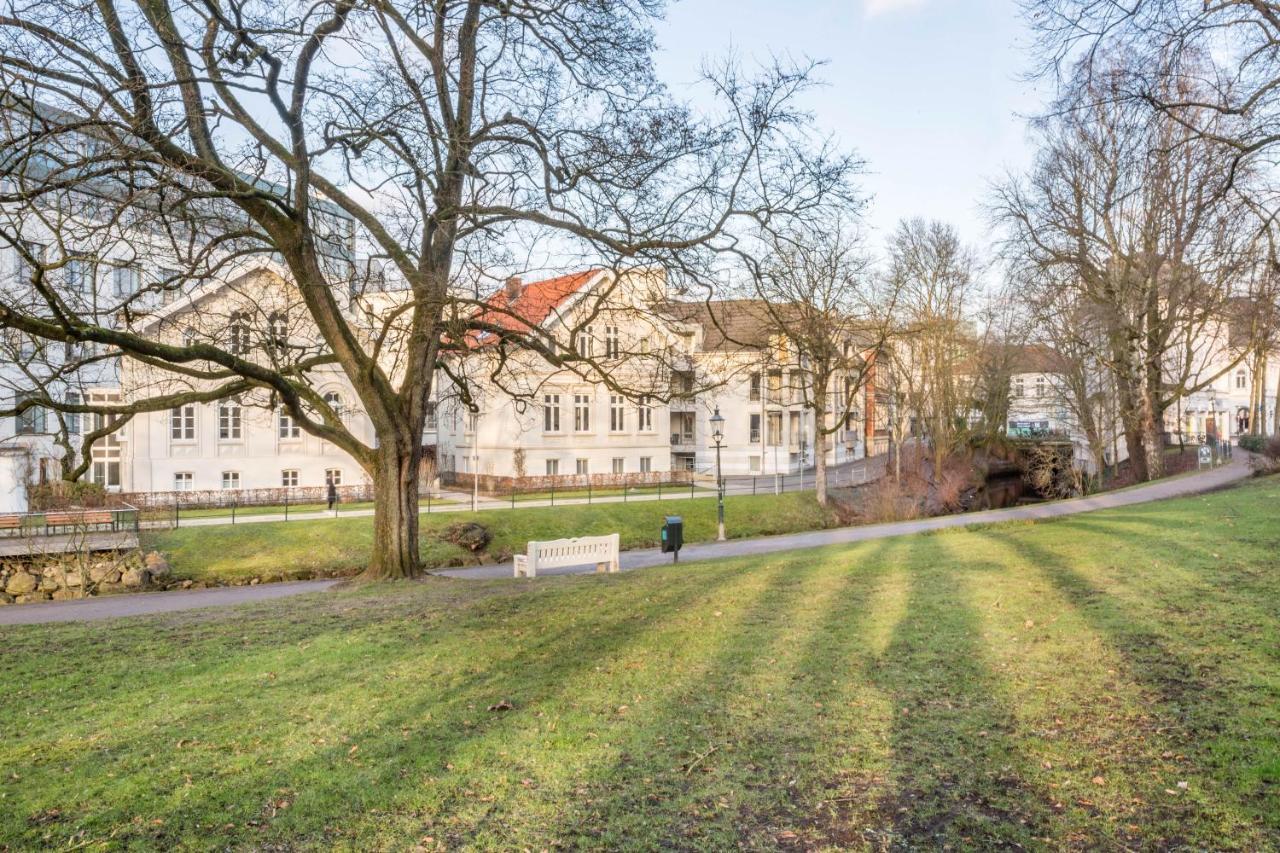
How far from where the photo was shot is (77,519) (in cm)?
2148

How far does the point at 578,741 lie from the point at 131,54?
9365 millimetres

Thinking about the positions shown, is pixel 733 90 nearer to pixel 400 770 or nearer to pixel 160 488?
pixel 400 770

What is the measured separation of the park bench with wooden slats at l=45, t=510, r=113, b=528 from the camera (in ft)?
70.4

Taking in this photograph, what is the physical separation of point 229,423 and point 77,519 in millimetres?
13880

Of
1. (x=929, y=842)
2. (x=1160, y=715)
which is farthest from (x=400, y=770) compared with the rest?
(x=1160, y=715)

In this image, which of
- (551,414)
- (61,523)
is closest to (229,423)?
(61,523)

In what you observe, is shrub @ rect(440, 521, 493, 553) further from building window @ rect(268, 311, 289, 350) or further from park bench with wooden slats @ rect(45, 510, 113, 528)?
building window @ rect(268, 311, 289, 350)

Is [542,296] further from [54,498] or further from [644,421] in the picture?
[644,421]

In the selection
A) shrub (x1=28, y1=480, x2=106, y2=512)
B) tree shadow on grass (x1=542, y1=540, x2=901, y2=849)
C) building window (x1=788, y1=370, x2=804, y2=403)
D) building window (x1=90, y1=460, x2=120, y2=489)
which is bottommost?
tree shadow on grass (x1=542, y1=540, x2=901, y2=849)

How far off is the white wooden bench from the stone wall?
10600 millimetres

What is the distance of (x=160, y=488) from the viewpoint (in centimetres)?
3303

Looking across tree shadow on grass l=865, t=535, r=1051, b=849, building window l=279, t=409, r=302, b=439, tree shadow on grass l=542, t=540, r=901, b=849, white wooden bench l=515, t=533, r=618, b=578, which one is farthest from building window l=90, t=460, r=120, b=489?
tree shadow on grass l=865, t=535, r=1051, b=849

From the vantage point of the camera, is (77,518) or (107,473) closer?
(77,518)

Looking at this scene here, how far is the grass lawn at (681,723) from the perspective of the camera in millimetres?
4172
